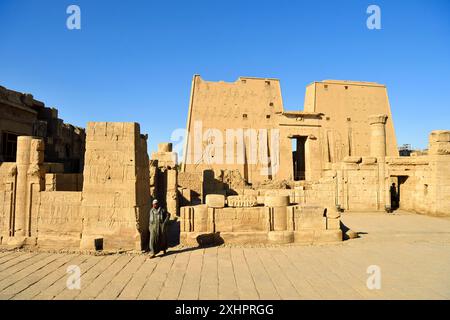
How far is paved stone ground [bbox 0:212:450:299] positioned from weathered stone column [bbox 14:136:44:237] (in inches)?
31.5

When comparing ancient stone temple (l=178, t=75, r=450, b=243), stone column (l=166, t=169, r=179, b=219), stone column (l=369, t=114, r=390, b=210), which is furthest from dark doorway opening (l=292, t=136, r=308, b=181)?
stone column (l=166, t=169, r=179, b=219)

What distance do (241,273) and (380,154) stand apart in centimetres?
1371

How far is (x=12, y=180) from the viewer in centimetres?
714

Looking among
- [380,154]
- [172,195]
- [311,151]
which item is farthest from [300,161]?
[172,195]

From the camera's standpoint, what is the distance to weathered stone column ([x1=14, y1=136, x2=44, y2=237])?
6.99m

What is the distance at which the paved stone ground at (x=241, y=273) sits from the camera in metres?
4.33

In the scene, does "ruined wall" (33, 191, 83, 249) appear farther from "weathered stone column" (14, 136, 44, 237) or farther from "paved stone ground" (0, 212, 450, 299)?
"paved stone ground" (0, 212, 450, 299)

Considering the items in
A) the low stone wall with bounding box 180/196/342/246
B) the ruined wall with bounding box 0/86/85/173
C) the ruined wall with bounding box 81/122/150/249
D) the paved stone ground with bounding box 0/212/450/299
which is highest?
the ruined wall with bounding box 0/86/85/173

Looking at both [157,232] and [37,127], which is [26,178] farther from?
[37,127]

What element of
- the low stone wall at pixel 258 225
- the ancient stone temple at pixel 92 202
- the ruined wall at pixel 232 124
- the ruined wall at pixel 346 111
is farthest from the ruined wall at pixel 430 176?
the ancient stone temple at pixel 92 202

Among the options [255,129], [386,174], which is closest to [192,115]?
[255,129]

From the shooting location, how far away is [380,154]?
15648 mm
